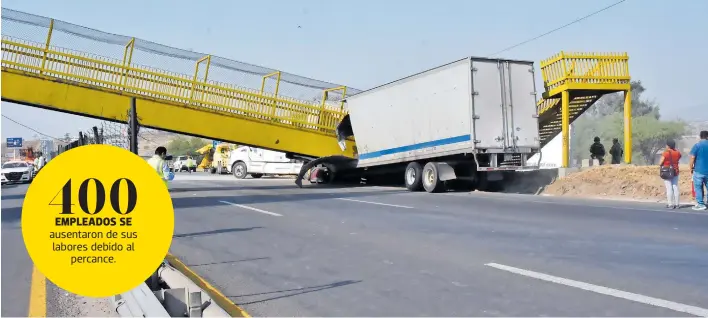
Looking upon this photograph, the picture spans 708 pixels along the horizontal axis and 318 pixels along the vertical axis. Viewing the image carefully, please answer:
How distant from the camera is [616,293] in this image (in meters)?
5.97

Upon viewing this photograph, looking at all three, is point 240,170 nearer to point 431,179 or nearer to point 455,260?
point 431,179

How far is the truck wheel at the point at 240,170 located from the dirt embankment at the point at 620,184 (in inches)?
772

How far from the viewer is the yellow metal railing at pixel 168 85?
19734 mm

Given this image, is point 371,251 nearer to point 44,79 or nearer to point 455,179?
point 455,179

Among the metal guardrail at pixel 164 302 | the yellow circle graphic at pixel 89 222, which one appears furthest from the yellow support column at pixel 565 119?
the yellow circle graphic at pixel 89 222

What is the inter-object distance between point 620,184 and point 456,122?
4739 mm

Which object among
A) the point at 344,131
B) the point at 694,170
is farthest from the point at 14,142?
the point at 694,170

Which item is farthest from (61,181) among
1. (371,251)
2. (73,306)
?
(371,251)

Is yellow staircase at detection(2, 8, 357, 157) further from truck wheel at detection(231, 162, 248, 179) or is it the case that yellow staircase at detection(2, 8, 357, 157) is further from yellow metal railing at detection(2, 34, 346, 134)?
truck wheel at detection(231, 162, 248, 179)

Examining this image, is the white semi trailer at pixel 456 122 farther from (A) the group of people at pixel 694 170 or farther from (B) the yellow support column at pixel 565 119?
(A) the group of people at pixel 694 170

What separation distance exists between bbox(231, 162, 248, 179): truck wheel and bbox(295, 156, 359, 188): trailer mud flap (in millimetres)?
9913

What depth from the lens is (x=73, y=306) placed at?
6.16 metres

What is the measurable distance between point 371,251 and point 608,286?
328 centimetres

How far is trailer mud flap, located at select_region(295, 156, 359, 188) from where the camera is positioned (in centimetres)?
2434
